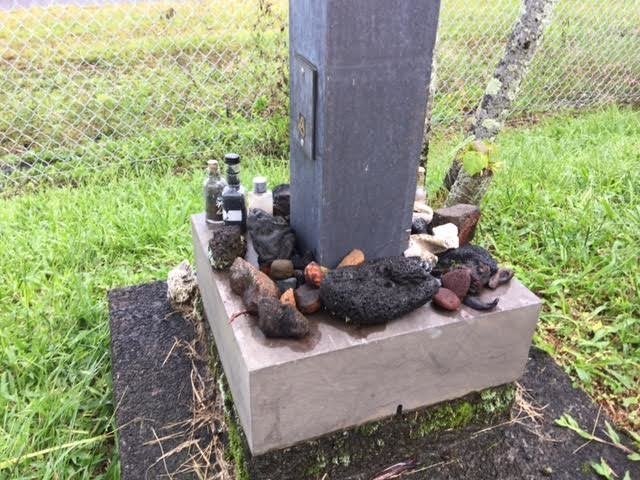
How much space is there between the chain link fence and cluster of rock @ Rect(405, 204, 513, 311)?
101 inches

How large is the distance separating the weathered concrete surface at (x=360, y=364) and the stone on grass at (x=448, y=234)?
0.25 metres

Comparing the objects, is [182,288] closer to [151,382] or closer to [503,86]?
[151,382]

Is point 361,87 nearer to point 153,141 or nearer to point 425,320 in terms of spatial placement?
point 425,320

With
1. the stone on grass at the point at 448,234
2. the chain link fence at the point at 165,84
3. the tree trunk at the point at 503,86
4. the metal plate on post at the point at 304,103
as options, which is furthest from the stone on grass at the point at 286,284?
the chain link fence at the point at 165,84

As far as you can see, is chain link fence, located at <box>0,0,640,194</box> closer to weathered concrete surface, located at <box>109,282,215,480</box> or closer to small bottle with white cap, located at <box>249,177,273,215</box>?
weathered concrete surface, located at <box>109,282,215,480</box>

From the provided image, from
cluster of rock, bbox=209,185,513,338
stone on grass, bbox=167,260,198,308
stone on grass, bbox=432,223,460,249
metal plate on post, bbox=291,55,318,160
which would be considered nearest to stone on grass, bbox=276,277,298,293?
cluster of rock, bbox=209,185,513,338

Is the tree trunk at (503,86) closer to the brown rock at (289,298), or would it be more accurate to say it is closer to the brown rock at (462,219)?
the brown rock at (462,219)

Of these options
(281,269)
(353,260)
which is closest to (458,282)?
(353,260)

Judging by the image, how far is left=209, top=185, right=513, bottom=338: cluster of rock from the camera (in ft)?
5.22

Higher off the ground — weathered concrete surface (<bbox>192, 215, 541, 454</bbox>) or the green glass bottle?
the green glass bottle

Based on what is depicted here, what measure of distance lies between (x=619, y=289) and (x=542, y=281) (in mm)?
329

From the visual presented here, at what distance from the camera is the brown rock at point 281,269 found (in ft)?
5.91

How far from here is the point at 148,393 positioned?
2.04 metres

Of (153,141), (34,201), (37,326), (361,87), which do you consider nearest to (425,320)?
(361,87)
